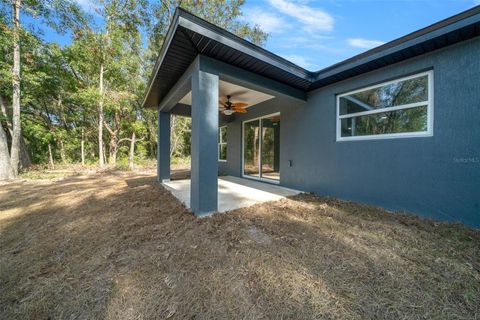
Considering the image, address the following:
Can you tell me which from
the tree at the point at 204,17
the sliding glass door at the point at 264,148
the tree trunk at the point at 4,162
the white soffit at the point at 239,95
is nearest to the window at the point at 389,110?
the white soffit at the point at 239,95

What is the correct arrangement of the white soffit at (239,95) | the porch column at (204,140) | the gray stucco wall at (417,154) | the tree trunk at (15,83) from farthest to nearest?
1. the tree trunk at (15,83)
2. the white soffit at (239,95)
3. the porch column at (204,140)
4. the gray stucco wall at (417,154)

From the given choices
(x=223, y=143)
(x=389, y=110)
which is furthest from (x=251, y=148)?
(x=389, y=110)

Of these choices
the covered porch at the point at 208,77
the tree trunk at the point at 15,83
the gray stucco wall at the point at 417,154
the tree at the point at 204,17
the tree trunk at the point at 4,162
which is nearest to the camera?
the gray stucco wall at the point at 417,154

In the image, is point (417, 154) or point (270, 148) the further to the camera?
point (270, 148)

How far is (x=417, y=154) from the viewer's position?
307 centimetres

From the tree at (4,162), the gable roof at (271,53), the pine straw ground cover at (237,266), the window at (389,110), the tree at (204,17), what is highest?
the tree at (204,17)

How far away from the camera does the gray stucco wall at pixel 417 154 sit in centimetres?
261

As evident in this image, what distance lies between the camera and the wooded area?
711 centimetres

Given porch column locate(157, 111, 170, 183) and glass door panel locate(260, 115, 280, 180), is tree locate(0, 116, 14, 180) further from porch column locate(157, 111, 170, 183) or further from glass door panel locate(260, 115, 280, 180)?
glass door panel locate(260, 115, 280, 180)

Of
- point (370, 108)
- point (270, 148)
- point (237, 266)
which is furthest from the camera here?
point (270, 148)

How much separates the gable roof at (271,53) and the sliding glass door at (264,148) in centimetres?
220

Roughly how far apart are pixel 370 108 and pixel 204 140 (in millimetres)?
3368

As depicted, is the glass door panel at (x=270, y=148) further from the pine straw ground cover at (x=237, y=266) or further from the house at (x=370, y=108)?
the pine straw ground cover at (x=237, y=266)

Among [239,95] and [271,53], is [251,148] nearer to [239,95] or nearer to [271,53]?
[239,95]
